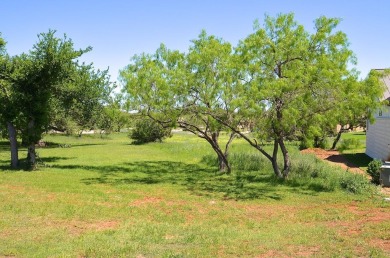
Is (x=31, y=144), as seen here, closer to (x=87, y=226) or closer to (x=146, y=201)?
(x=146, y=201)

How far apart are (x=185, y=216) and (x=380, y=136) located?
853 inches

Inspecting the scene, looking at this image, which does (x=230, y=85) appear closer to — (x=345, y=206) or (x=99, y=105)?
(x=345, y=206)

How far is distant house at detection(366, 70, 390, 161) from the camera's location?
2774cm

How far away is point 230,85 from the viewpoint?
21.6 metres

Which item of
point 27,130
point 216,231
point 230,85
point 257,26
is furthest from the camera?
point 27,130

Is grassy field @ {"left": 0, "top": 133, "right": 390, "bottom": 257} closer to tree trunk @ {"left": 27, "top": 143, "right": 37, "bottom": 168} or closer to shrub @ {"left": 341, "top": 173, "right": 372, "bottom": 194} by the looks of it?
shrub @ {"left": 341, "top": 173, "right": 372, "bottom": 194}

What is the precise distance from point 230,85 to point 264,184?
5.60 meters

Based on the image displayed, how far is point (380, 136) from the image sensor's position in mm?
29547

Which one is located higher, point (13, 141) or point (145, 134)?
point (145, 134)

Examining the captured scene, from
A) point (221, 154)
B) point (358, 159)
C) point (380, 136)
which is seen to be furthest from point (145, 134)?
point (380, 136)

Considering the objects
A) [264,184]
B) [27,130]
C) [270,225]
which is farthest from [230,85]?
[27,130]

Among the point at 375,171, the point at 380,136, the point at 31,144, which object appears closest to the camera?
the point at 375,171

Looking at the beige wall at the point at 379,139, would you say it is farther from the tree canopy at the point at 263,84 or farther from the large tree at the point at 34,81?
the large tree at the point at 34,81

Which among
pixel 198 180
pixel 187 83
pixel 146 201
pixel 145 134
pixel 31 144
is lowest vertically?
pixel 146 201
